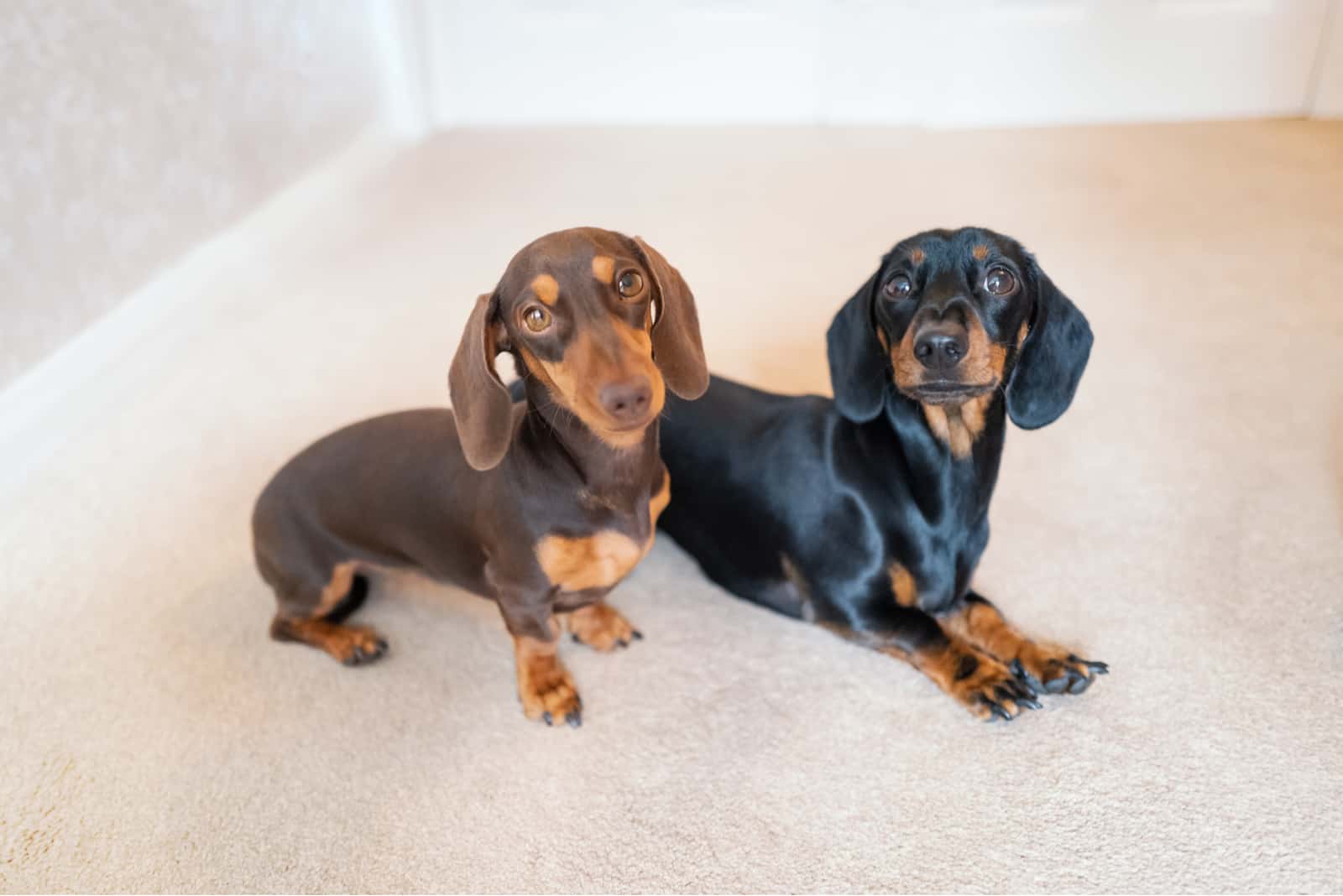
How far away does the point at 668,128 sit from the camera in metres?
4.34

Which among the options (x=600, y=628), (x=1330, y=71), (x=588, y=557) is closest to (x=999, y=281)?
(x=588, y=557)

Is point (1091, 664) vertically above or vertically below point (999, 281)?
below

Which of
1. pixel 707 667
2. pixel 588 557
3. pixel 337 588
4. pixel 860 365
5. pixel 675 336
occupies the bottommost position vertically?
pixel 707 667

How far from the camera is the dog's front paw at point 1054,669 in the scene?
1.59 meters

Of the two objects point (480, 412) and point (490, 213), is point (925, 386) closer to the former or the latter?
point (480, 412)

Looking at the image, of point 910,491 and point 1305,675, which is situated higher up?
point 910,491

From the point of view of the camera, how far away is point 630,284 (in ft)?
4.34

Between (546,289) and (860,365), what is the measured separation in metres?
0.55

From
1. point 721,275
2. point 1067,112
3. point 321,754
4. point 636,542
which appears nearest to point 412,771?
point 321,754

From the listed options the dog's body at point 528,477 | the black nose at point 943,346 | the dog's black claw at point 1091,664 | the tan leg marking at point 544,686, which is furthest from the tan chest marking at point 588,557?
the dog's black claw at point 1091,664

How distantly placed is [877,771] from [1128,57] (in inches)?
135

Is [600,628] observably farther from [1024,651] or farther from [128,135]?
[128,135]

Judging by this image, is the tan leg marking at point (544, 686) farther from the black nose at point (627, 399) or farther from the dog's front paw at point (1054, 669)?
the dog's front paw at point (1054, 669)

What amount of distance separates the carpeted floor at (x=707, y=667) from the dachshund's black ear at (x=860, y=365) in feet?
1.48
